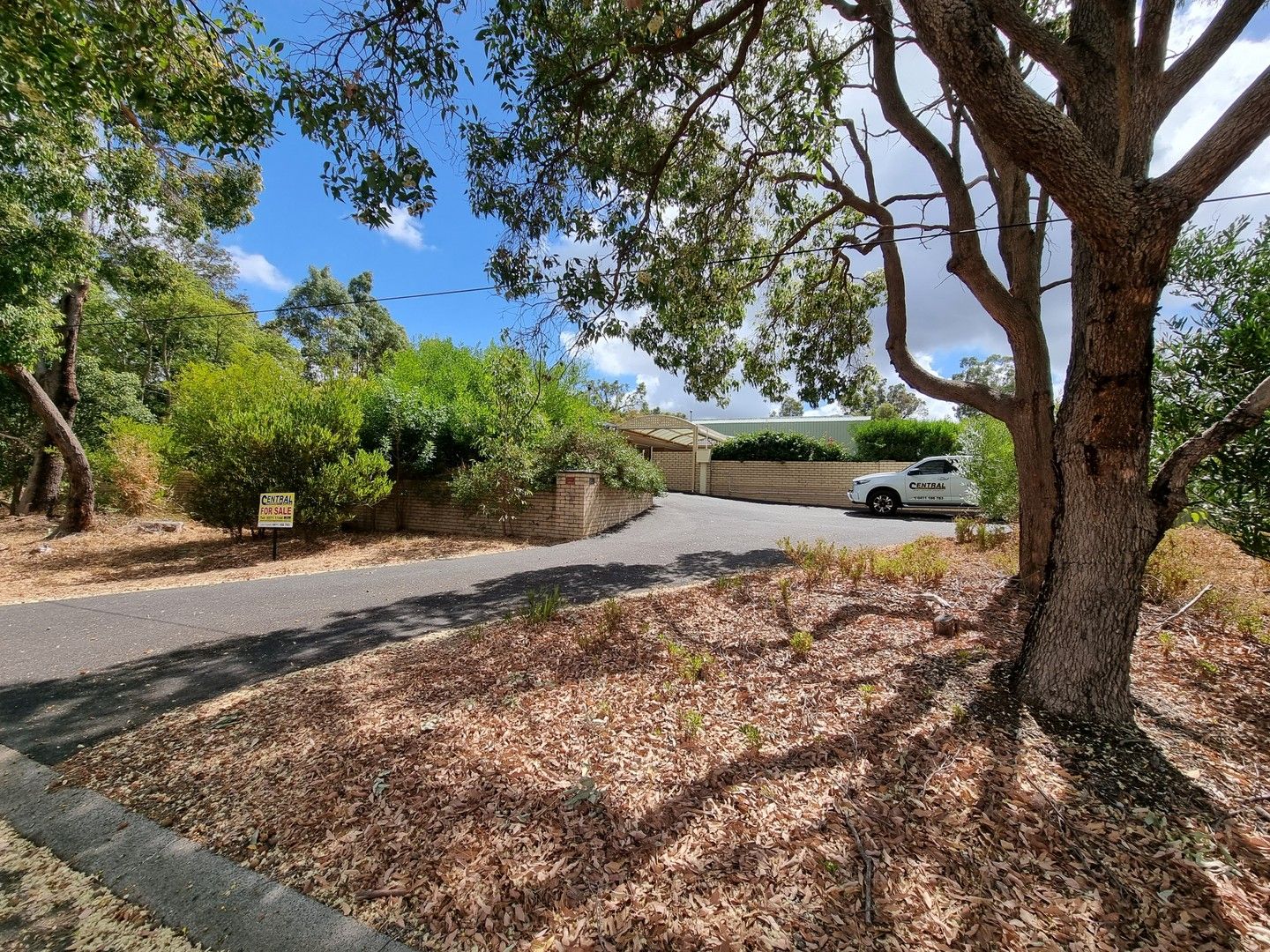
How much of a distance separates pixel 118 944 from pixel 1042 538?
666cm

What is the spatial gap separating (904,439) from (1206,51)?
1749 centimetres

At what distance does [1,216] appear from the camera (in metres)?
7.03

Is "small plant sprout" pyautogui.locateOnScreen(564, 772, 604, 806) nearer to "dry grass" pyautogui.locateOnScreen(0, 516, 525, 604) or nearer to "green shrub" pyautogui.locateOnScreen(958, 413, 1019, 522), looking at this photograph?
"dry grass" pyautogui.locateOnScreen(0, 516, 525, 604)

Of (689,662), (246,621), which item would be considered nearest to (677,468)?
(246,621)

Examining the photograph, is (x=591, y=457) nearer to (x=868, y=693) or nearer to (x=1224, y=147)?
(x=868, y=693)

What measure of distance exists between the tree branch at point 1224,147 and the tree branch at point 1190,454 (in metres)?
0.99

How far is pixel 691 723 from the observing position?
2.67 metres

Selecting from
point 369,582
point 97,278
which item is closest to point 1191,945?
point 369,582

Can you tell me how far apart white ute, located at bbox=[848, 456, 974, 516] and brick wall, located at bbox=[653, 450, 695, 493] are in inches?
324

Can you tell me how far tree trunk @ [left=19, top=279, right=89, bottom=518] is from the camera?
10953 millimetres

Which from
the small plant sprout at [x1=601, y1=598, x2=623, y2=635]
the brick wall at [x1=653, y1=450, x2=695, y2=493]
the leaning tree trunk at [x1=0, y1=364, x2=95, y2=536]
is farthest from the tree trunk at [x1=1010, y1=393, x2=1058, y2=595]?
the brick wall at [x1=653, y1=450, x2=695, y2=493]

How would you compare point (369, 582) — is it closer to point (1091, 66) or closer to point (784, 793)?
point (784, 793)

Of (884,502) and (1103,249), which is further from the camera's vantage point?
(884,502)

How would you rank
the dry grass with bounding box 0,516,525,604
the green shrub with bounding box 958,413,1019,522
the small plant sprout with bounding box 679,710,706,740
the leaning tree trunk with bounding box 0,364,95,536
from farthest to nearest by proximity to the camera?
the leaning tree trunk with bounding box 0,364,95,536, the green shrub with bounding box 958,413,1019,522, the dry grass with bounding box 0,516,525,604, the small plant sprout with bounding box 679,710,706,740
